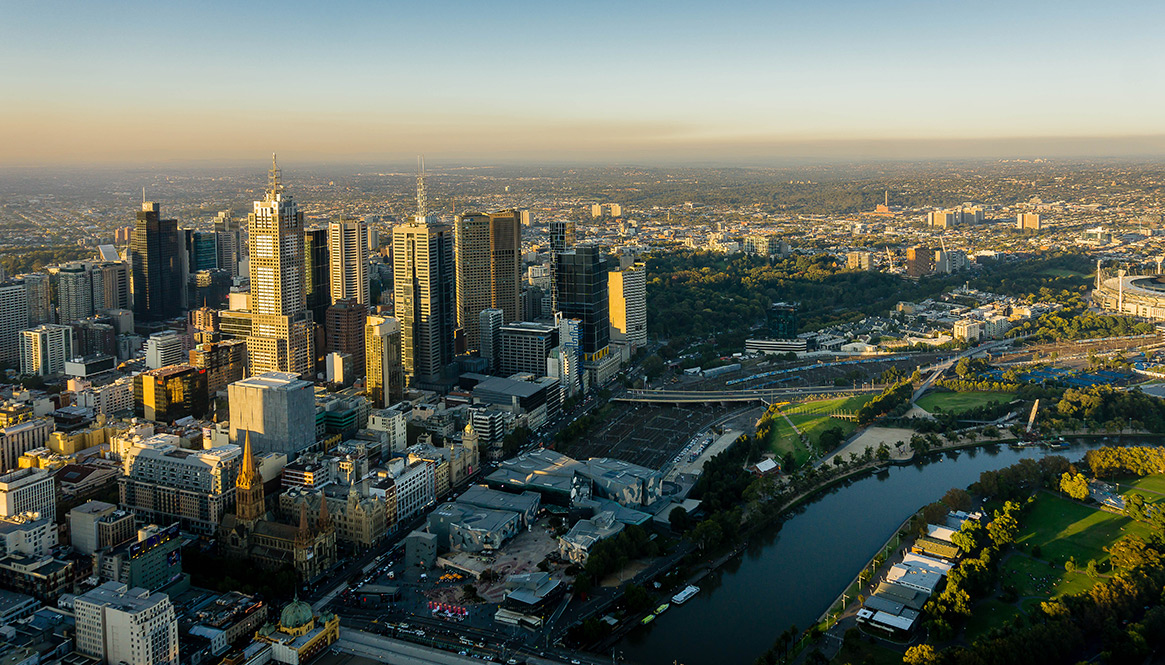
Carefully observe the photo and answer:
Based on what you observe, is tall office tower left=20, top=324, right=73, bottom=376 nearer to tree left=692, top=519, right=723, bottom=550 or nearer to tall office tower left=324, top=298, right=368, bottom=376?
tall office tower left=324, top=298, right=368, bottom=376

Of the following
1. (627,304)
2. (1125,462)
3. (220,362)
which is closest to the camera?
(1125,462)

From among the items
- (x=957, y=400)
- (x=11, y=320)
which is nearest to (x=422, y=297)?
(x=11, y=320)

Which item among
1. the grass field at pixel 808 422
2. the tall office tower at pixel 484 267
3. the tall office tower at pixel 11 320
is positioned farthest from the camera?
the tall office tower at pixel 11 320

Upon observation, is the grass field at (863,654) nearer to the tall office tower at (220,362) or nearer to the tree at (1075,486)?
the tree at (1075,486)

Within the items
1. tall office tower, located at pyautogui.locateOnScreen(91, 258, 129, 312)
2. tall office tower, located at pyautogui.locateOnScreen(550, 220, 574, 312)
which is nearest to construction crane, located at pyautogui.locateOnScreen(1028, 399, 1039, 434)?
tall office tower, located at pyautogui.locateOnScreen(550, 220, 574, 312)

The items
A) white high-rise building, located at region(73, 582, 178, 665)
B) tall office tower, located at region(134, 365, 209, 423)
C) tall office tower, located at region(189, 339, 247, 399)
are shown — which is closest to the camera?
white high-rise building, located at region(73, 582, 178, 665)

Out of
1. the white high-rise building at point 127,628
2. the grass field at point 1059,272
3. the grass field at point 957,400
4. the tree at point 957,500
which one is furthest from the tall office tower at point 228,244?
the grass field at point 1059,272

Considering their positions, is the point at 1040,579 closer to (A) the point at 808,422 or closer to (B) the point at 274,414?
(A) the point at 808,422
